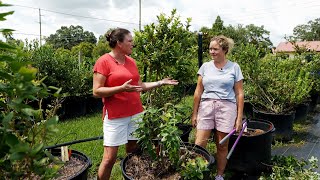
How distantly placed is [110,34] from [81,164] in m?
1.18

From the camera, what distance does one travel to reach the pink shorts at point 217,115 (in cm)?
282

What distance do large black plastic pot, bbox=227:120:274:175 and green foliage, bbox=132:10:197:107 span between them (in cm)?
101

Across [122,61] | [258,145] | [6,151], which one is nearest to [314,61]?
[258,145]

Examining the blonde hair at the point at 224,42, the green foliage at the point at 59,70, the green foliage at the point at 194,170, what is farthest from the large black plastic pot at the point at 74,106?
the green foliage at the point at 194,170

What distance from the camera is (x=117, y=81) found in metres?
2.47

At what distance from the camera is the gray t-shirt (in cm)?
280

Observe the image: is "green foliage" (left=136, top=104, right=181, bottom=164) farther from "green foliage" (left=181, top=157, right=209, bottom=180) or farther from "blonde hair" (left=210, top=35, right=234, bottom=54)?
"blonde hair" (left=210, top=35, right=234, bottom=54)

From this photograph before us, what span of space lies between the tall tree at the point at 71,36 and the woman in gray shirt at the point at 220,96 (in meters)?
66.4

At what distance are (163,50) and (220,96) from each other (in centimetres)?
82

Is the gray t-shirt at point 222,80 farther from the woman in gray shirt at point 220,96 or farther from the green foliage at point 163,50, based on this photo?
the green foliage at point 163,50

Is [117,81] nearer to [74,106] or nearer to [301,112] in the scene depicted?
[74,106]

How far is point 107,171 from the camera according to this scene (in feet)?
8.39

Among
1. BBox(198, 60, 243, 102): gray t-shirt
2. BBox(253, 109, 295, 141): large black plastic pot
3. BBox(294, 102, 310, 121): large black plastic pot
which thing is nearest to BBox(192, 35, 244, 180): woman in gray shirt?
BBox(198, 60, 243, 102): gray t-shirt

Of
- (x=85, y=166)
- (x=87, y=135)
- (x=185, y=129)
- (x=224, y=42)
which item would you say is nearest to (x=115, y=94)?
(x=85, y=166)
